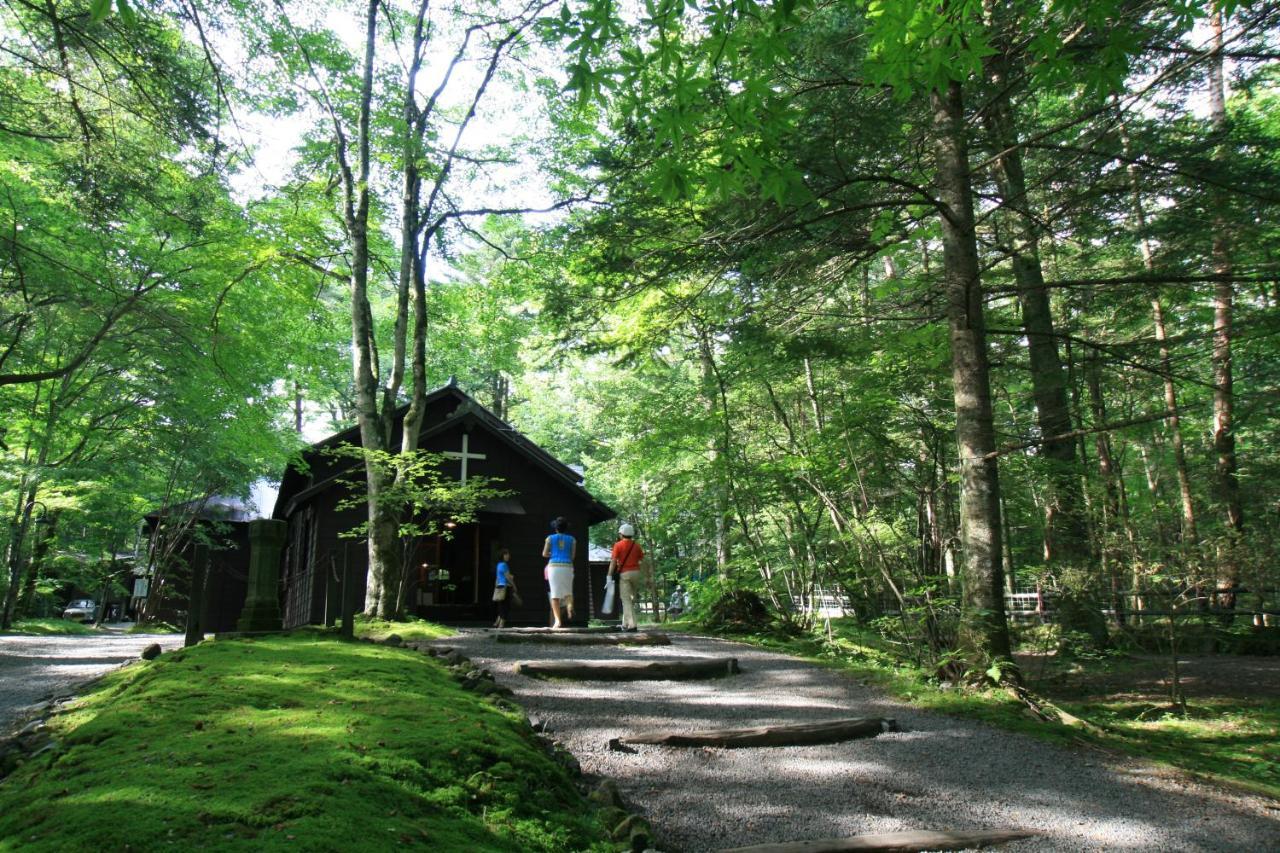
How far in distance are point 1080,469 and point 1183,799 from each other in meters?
5.38

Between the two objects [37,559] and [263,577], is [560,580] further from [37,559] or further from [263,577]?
[37,559]

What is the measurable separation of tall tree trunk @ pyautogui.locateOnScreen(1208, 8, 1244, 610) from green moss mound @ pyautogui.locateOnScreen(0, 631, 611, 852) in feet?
19.6

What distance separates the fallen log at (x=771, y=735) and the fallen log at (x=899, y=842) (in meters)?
1.57

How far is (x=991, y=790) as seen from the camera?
167 inches

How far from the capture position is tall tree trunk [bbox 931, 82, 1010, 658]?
21.7 ft

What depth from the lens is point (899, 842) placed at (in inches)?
135

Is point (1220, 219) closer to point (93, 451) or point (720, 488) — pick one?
point (720, 488)

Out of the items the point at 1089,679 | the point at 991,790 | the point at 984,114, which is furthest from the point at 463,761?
the point at 1089,679

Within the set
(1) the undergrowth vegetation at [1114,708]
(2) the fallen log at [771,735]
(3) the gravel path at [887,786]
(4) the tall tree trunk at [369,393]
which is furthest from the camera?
(4) the tall tree trunk at [369,393]

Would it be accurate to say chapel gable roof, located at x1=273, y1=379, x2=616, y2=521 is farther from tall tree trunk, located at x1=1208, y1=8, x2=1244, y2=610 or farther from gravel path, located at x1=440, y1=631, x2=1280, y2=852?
tall tree trunk, located at x1=1208, y1=8, x2=1244, y2=610

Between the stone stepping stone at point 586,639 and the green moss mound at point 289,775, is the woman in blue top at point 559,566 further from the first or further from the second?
the green moss mound at point 289,775

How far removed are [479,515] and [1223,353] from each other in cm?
1483

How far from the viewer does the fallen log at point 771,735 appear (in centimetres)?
500

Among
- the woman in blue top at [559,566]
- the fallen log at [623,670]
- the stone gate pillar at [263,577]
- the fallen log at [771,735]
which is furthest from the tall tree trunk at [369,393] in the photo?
the fallen log at [771,735]
